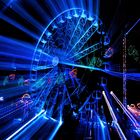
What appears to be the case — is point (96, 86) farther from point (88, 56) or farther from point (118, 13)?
point (118, 13)

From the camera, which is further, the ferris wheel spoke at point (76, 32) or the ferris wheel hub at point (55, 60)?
the ferris wheel spoke at point (76, 32)

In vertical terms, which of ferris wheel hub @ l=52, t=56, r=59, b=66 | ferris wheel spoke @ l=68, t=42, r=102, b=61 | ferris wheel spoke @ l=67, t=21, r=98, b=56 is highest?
ferris wheel spoke @ l=67, t=21, r=98, b=56

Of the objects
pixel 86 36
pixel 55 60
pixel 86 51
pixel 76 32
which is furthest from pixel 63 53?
pixel 86 36

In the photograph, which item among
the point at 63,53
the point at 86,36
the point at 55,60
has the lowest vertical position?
the point at 55,60

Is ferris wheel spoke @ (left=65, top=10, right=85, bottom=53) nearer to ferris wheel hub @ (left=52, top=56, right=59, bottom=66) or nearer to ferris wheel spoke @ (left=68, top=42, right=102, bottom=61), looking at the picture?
ferris wheel spoke @ (left=68, top=42, right=102, bottom=61)

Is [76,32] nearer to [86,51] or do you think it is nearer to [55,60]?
[86,51]

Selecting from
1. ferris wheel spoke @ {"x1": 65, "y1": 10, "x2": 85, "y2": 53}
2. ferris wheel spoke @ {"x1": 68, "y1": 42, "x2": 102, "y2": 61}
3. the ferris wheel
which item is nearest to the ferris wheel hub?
the ferris wheel

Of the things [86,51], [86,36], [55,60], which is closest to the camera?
[55,60]

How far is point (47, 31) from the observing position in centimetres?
855

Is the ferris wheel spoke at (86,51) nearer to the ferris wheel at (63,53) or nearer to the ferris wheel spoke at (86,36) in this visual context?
the ferris wheel at (63,53)

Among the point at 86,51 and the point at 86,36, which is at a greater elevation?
the point at 86,36

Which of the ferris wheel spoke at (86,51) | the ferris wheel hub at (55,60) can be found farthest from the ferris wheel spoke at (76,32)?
the ferris wheel hub at (55,60)

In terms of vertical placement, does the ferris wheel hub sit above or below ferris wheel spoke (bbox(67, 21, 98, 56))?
below

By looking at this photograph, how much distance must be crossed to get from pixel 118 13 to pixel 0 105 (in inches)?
264
